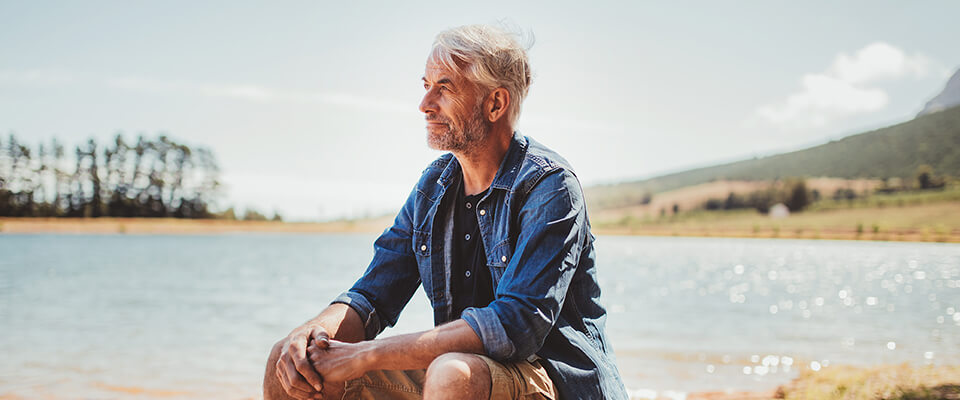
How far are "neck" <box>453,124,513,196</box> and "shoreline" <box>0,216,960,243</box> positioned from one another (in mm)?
38162

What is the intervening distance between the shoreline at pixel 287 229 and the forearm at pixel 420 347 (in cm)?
3844

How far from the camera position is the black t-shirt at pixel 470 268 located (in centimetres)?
174

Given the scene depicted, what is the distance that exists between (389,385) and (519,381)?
43 cm

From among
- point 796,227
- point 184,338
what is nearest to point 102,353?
point 184,338

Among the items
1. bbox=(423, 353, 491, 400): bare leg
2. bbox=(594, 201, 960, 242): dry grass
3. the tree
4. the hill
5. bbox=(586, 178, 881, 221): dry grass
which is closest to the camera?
bbox=(423, 353, 491, 400): bare leg

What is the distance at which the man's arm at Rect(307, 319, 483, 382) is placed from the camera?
143 cm

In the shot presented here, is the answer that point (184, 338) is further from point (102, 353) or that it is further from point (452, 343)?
point (452, 343)

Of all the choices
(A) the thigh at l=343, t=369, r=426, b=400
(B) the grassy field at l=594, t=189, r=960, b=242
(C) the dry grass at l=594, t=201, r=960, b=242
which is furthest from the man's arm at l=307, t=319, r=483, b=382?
(C) the dry grass at l=594, t=201, r=960, b=242

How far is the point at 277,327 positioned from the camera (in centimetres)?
1047

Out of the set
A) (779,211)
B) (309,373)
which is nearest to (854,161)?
(779,211)

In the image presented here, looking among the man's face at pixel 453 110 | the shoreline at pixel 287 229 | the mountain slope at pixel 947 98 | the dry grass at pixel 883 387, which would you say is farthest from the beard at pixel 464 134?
the mountain slope at pixel 947 98

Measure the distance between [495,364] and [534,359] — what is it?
5.9 inches

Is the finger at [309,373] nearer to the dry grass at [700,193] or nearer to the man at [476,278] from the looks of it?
the man at [476,278]

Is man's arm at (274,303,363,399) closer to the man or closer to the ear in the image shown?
the man
